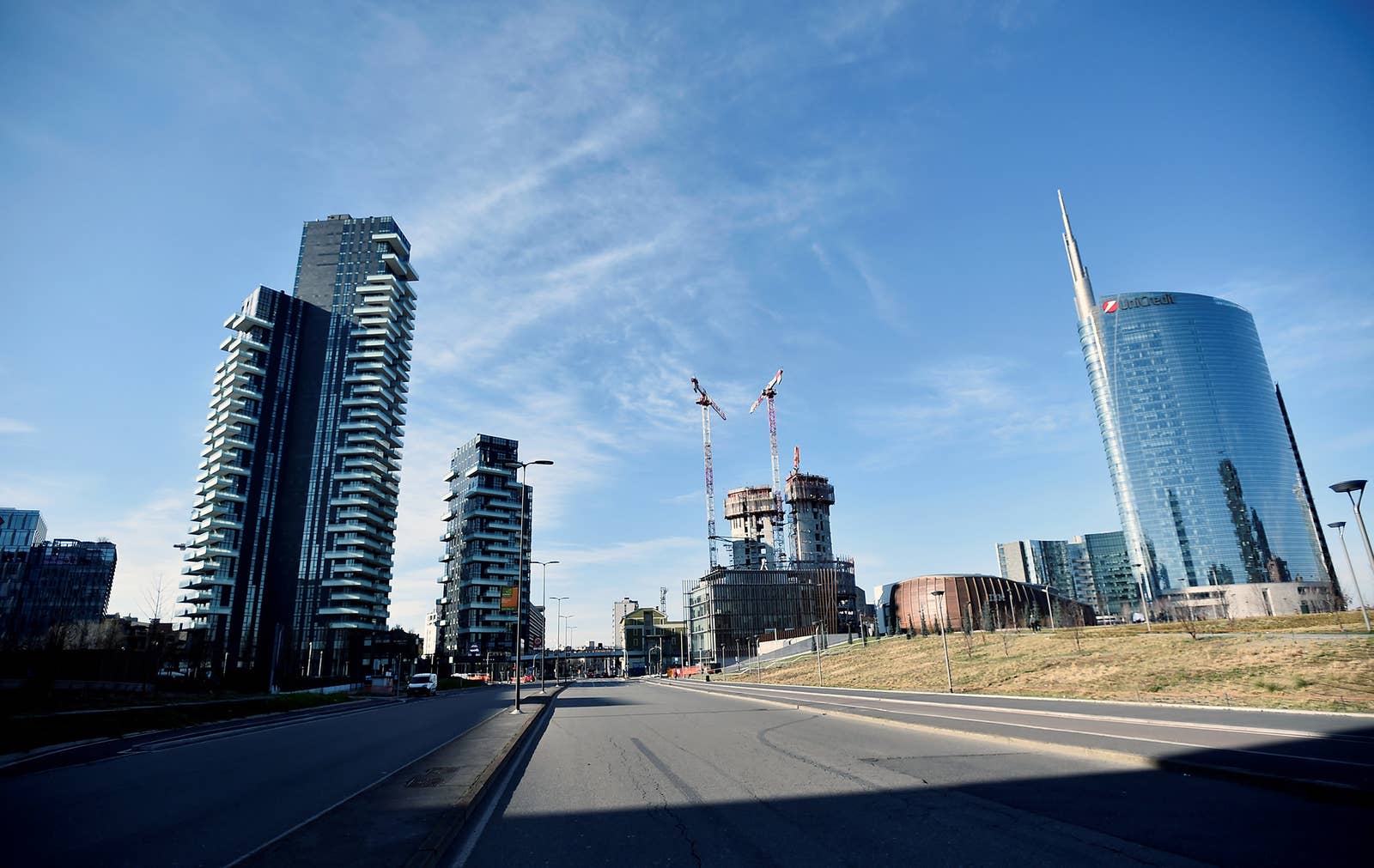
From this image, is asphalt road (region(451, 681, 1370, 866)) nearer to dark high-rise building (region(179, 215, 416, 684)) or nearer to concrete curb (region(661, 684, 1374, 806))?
concrete curb (region(661, 684, 1374, 806))

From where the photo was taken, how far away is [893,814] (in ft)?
28.7

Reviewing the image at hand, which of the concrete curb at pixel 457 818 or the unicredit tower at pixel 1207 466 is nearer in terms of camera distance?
the concrete curb at pixel 457 818

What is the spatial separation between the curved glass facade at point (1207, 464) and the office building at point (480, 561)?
174946 mm

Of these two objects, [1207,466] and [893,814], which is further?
[1207,466]

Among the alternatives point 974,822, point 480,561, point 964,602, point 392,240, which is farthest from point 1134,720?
point 392,240

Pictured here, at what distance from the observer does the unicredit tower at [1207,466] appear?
181875 mm

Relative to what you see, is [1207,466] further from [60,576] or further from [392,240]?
[60,576]

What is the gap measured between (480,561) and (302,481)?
139ft

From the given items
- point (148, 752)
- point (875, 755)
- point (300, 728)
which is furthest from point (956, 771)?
point (300, 728)

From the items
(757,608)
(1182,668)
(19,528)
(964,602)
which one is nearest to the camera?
(1182,668)

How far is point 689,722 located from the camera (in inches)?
953

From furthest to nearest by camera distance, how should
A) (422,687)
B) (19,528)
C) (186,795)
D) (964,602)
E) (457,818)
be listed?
1. (19,528)
2. (964,602)
3. (422,687)
4. (186,795)
5. (457,818)

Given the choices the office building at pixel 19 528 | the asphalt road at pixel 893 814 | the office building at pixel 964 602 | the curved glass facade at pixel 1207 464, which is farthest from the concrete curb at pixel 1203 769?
the office building at pixel 19 528

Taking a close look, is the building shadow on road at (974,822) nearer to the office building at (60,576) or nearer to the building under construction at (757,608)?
the building under construction at (757,608)
